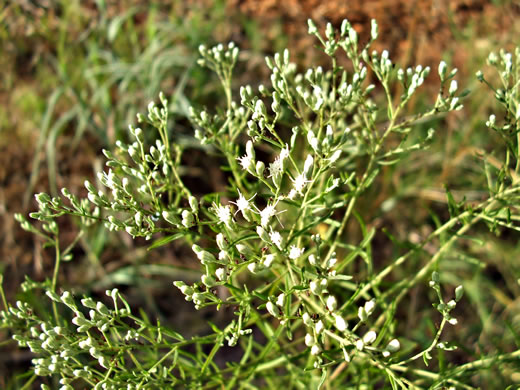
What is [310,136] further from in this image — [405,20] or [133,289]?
[405,20]

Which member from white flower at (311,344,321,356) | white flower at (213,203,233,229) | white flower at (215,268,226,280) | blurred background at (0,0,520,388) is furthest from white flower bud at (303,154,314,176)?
blurred background at (0,0,520,388)

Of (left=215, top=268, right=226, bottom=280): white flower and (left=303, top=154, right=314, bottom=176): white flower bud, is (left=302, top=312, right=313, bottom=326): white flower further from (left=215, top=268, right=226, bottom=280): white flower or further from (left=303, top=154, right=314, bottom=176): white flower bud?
(left=303, top=154, right=314, bottom=176): white flower bud

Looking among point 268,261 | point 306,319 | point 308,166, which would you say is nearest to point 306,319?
point 306,319

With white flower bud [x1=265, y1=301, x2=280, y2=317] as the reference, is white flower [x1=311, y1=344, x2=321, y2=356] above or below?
below

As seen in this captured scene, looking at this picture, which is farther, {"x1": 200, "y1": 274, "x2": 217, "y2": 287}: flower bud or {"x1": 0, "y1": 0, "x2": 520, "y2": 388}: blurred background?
{"x1": 0, "y1": 0, "x2": 520, "y2": 388}: blurred background

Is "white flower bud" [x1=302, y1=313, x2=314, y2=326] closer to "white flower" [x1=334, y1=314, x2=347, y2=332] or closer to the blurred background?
"white flower" [x1=334, y1=314, x2=347, y2=332]

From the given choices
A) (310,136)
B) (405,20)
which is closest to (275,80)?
(310,136)

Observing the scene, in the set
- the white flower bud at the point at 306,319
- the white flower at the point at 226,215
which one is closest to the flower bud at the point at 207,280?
the white flower at the point at 226,215

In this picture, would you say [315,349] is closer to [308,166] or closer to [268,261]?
[268,261]

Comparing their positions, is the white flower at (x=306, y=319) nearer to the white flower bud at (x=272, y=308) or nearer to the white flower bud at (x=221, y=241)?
the white flower bud at (x=272, y=308)
